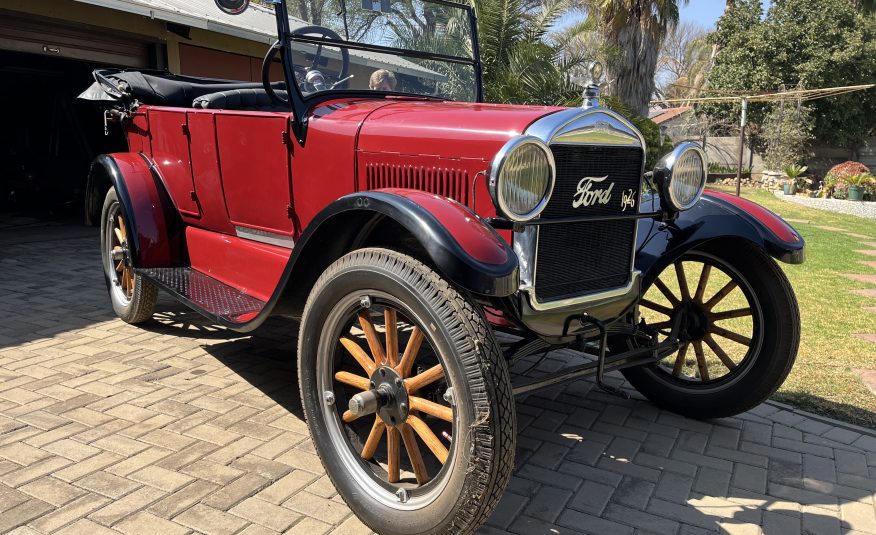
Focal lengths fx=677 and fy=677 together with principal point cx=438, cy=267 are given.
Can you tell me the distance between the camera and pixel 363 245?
2686 millimetres

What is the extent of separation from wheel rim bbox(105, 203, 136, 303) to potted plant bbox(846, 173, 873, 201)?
1706 centimetres

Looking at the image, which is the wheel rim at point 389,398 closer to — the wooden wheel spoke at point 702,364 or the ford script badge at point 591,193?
the ford script badge at point 591,193

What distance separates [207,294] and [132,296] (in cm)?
115

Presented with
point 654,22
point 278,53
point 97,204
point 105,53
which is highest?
point 654,22

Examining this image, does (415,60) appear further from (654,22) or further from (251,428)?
(654,22)

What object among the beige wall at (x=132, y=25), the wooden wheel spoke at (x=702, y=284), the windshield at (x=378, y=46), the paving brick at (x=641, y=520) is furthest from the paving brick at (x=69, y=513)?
the beige wall at (x=132, y=25)

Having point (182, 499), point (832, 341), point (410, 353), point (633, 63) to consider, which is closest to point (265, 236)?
point (182, 499)

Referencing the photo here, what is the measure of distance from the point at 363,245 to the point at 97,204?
286 centimetres

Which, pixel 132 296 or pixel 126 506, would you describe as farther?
pixel 132 296

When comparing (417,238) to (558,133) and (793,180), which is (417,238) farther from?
(793,180)

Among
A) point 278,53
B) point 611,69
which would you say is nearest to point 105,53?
point 278,53

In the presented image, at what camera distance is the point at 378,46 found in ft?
11.3

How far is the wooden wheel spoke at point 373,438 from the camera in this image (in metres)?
2.31

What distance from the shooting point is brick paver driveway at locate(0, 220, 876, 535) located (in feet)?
7.72
